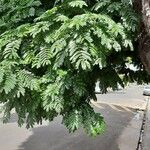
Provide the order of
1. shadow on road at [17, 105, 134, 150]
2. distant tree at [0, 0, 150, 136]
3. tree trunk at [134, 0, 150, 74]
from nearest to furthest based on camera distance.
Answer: distant tree at [0, 0, 150, 136] < tree trunk at [134, 0, 150, 74] < shadow on road at [17, 105, 134, 150]

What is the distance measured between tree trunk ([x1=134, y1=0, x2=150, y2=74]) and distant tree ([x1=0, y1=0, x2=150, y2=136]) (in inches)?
1.2

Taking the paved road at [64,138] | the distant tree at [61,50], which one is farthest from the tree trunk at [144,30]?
the paved road at [64,138]

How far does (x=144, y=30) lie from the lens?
466 centimetres

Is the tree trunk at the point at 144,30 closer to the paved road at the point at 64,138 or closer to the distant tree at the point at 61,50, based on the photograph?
the distant tree at the point at 61,50

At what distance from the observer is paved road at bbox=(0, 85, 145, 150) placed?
27.1 ft

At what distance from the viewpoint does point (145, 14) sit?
4.39 m

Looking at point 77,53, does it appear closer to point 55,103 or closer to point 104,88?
point 55,103

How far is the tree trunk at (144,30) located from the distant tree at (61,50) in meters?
0.03

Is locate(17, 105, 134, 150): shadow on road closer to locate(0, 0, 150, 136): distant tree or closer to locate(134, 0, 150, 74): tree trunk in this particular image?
locate(0, 0, 150, 136): distant tree

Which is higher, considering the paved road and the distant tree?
the distant tree

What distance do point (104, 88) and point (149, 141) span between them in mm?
3520

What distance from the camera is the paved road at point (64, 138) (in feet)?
27.1

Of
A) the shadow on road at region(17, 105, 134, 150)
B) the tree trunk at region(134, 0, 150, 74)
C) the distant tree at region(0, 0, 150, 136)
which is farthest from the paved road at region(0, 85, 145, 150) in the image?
the tree trunk at region(134, 0, 150, 74)

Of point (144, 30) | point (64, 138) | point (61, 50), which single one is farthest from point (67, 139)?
point (61, 50)
